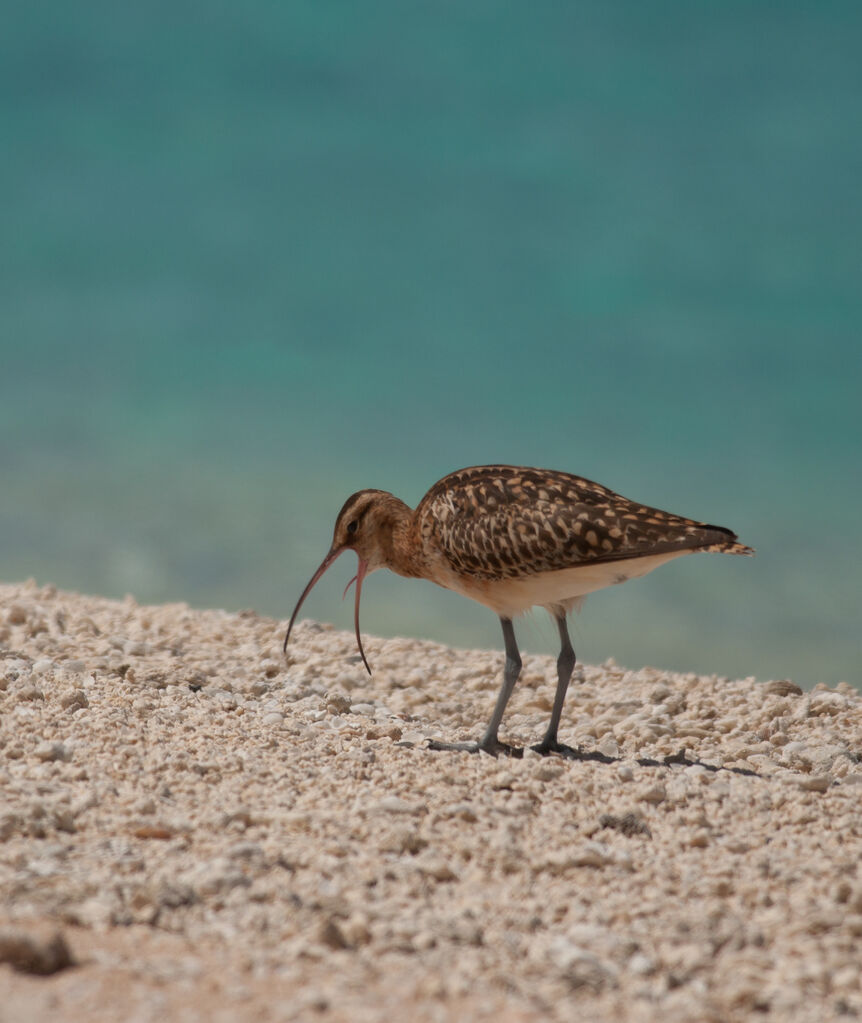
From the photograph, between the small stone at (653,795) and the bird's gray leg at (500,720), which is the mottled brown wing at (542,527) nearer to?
the bird's gray leg at (500,720)

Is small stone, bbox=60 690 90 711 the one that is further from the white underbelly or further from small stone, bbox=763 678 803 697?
small stone, bbox=763 678 803 697

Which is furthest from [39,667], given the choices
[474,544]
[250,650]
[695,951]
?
[695,951]

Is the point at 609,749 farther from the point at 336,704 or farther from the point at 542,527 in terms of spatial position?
the point at 336,704

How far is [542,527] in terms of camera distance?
7.57m

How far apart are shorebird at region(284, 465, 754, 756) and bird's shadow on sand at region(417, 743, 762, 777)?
0.06 meters

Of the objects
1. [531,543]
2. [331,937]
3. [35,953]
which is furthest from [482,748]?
[35,953]

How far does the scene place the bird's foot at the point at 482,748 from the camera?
7.59 m

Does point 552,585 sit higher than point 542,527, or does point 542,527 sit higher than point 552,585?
point 542,527

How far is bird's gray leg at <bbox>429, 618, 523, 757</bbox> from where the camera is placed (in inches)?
301

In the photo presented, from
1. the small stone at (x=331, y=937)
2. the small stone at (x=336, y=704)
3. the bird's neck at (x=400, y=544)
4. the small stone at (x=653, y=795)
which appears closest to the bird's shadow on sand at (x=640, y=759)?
the small stone at (x=653, y=795)

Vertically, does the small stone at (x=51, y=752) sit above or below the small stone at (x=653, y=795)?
above

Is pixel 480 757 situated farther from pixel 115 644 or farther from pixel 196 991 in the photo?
pixel 115 644

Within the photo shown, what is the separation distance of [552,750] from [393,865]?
9.74ft

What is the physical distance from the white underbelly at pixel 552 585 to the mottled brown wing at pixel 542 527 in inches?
3.5
